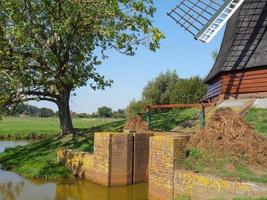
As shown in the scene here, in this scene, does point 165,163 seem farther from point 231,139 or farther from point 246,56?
point 246,56

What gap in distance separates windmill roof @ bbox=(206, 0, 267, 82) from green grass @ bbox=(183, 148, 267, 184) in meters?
9.60

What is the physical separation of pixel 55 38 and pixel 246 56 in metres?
10.5

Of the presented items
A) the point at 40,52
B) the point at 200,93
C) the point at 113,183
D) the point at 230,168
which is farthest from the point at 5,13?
the point at 200,93

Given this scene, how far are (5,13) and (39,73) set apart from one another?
143 inches

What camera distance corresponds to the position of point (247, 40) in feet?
76.4

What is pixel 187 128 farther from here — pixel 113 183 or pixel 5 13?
pixel 5 13

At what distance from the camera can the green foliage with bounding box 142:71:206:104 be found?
170 feet

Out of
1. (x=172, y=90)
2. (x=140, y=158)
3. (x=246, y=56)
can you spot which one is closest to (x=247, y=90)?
(x=246, y=56)

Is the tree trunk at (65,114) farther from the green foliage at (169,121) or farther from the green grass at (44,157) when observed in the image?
the green foliage at (169,121)

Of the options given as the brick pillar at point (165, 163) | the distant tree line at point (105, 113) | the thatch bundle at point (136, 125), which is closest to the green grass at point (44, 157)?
the thatch bundle at point (136, 125)

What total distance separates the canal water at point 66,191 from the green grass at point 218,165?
237 centimetres

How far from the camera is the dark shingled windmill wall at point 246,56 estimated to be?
22.1m

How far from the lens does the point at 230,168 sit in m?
13.0

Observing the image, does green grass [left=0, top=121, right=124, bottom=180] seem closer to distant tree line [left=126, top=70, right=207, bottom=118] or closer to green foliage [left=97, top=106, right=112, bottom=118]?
distant tree line [left=126, top=70, right=207, bottom=118]
